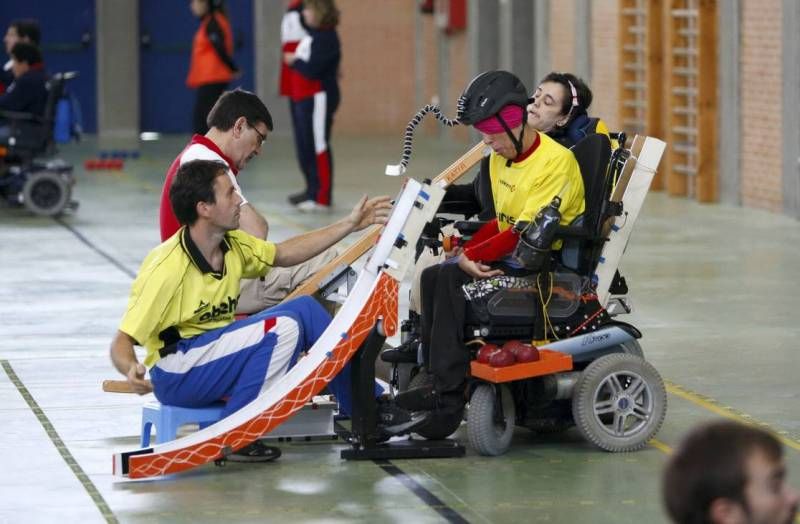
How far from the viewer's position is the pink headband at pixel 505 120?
6004 mm

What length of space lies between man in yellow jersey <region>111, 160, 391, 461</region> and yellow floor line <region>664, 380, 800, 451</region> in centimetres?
175

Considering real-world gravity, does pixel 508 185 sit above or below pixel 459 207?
above

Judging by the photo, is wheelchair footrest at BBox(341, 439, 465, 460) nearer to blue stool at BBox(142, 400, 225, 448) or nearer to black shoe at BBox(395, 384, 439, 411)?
black shoe at BBox(395, 384, 439, 411)

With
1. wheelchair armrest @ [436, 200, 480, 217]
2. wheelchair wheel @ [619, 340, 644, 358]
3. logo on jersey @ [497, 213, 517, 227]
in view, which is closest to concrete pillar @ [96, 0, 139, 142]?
wheelchair armrest @ [436, 200, 480, 217]

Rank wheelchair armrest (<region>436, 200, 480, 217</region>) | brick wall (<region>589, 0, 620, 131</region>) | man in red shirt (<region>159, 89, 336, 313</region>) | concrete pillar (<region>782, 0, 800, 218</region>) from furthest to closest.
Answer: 1. brick wall (<region>589, 0, 620, 131</region>)
2. concrete pillar (<region>782, 0, 800, 218</region>)
3. wheelchair armrest (<region>436, 200, 480, 217</region>)
4. man in red shirt (<region>159, 89, 336, 313</region>)

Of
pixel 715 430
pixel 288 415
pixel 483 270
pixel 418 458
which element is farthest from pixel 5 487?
pixel 715 430

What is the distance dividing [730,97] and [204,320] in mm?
9603

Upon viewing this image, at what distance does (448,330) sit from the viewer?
589cm

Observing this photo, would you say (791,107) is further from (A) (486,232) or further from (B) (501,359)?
(B) (501,359)

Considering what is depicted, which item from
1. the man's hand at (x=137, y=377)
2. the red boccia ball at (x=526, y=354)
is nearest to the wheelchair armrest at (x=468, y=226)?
the red boccia ball at (x=526, y=354)

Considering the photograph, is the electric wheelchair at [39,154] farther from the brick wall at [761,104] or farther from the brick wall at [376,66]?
the brick wall at [376,66]

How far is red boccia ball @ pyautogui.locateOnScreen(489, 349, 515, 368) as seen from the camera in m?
5.78

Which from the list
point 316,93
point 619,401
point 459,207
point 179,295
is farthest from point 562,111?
point 316,93

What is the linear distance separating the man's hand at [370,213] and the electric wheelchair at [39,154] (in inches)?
335
